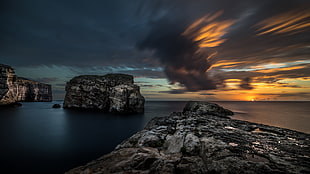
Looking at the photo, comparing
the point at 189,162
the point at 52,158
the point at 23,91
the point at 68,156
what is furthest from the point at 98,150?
the point at 23,91

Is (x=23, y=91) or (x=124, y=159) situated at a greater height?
(x=23, y=91)

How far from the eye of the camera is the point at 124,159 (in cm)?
632

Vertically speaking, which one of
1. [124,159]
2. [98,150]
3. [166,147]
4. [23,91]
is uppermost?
[23,91]

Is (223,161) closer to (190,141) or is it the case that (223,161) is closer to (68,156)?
(190,141)

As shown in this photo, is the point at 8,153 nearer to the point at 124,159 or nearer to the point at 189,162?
the point at 124,159

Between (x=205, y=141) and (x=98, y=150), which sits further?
(x=98, y=150)

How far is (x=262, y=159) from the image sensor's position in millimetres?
6129

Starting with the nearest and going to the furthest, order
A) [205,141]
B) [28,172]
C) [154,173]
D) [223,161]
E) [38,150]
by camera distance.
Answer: [154,173], [223,161], [205,141], [28,172], [38,150]

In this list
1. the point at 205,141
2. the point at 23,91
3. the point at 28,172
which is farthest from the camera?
the point at 23,91

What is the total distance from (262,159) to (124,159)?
7199 mm

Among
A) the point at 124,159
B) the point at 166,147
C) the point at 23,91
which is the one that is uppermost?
the point at 23,91

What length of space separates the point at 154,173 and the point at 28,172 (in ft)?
51.1

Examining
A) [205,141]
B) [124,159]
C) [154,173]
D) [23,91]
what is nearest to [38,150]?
[124,159]

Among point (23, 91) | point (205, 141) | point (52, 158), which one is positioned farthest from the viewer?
point (23, 91)
